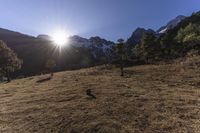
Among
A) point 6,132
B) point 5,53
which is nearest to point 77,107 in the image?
point 6,132

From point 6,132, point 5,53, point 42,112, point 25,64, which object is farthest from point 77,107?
point 25,64

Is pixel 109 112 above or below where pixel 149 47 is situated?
below

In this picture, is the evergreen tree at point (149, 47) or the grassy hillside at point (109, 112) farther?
the evergreen tree at point (149, 47)

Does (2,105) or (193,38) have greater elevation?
(193,38)

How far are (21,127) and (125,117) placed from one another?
8.02 metres

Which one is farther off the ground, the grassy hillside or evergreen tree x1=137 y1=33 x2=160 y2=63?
evergreen tree x1=137 y1=33 x2=160 y2=63

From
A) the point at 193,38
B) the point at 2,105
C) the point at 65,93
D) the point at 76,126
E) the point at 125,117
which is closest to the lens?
the point at 76,126

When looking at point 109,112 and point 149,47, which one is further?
point 149,47

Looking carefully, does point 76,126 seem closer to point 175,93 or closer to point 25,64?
point 175,93

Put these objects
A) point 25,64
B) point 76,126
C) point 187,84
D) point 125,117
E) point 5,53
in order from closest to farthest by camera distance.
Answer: point 76,126 → point 125,117 → point 187,84 → point 5,53 → point 25,64

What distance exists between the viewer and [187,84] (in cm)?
3189

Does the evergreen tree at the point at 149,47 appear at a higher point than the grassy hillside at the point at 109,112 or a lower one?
higher

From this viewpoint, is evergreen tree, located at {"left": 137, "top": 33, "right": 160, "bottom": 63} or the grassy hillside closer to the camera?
the grassy hillside

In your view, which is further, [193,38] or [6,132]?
[193,38]
